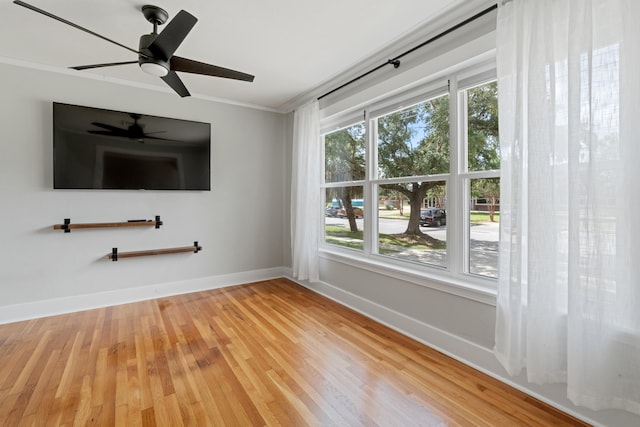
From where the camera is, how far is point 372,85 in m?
3.03

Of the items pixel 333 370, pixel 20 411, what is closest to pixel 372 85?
pixel 333 370

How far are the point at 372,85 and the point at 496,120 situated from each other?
50.4 inches

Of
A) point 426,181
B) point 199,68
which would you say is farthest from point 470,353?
point 199,68

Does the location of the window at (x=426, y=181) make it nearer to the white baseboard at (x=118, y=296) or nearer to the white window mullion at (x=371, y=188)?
the white window mullion at (x=371, y=188)

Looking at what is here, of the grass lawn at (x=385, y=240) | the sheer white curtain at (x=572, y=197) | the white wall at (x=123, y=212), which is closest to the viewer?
the sheer white curtain at (x=572, y=197)

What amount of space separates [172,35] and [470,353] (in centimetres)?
294

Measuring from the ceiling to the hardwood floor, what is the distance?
2560mm

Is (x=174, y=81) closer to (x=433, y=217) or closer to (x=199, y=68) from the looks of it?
(x=199, y=68)

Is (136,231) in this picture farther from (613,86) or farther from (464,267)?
(613,86)

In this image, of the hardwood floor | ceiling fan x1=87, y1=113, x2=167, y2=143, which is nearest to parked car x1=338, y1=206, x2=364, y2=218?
the hardwood floor

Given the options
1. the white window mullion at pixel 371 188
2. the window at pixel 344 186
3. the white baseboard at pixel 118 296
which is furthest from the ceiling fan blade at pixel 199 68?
the white baseboard at pixel 118 296

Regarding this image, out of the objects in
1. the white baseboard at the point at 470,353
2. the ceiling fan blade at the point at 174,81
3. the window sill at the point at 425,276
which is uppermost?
the ceiling fan blade at the point at 174,81

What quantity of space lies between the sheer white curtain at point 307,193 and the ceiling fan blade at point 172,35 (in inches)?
76.7

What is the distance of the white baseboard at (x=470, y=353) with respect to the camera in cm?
160
